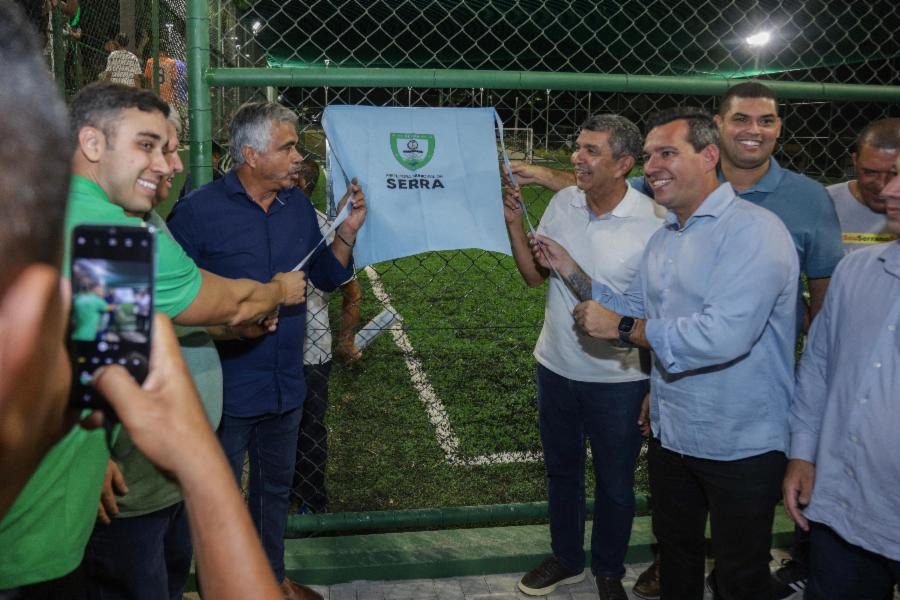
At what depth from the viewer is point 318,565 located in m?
3.63

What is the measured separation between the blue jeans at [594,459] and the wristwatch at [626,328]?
1.76 ft

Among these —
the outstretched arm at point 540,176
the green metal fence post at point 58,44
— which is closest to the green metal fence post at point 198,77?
the outstretched arm at point 540,176

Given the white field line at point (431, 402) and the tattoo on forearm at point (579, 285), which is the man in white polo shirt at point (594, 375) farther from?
the white field line at point (431, 402)

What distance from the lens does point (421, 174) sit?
3.05 meters

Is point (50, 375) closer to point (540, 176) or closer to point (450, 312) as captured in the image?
point (540, 176)

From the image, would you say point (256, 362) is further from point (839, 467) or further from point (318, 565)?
point (839, 467)

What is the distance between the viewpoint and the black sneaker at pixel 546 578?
3602 mm

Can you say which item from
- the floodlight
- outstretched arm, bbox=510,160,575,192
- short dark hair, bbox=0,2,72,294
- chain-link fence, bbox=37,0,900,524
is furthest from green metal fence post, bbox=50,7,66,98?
the floodlight

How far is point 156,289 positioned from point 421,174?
1.26 meters

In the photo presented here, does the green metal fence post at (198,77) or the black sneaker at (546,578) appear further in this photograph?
the black sneaker at (546,578)

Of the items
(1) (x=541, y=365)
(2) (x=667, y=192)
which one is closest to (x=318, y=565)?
(1) (x=541, y=365)

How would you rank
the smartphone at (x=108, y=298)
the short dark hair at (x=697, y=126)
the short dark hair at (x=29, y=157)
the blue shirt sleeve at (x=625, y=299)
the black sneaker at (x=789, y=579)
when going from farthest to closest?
the black sneaker at (x=789, y=579) → the blue shirt sleeve at (x=625, y=299) → the short dark hair at (x=697, y=126) → the smartphone at (x=108, y=298) → the short dark hair at (x=29, y=157)

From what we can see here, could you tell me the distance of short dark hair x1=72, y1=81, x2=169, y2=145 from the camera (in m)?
2.38

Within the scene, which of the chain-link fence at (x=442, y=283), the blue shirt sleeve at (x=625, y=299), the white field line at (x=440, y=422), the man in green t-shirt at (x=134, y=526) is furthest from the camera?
the white field line at (x=440, y=422)
